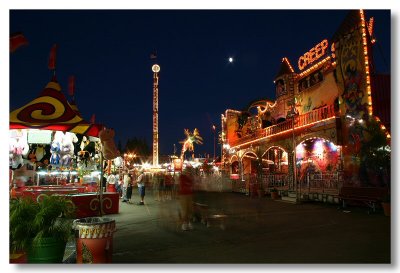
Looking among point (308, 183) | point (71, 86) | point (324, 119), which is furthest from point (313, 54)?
point (71, 86)

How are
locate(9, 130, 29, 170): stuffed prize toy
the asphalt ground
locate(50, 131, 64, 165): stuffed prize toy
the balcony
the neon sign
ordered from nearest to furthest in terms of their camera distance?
the asphalt ground, locate(9, 130, 29, 170): stuffed prize toy, locate(50, 131, 64, 165): stuffed prize toy, the balcony, the neon sign

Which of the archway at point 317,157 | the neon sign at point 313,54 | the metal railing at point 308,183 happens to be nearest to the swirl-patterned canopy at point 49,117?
the metal railing at point 308,183

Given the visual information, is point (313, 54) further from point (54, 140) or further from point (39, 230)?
point (39, 230)

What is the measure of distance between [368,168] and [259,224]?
7.24 m

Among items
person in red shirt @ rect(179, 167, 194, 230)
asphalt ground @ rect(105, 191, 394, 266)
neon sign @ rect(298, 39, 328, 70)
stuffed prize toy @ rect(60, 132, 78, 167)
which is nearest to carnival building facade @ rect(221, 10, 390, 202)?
neon sign @ rect(298, 39, 328, 70)

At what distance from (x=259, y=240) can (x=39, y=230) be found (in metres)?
5.03

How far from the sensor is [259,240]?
29.3ft

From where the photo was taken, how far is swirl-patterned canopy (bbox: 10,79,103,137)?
477 inches

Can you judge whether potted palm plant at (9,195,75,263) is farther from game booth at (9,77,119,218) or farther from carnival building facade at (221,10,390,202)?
carnival building facade at (221,10,390,202)

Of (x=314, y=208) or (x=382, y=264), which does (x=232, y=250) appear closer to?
(x=382, y=264)

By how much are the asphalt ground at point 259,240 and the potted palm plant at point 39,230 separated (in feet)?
3.91

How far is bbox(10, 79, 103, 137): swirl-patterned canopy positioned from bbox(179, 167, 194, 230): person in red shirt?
4.19m

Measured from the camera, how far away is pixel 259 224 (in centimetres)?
1148

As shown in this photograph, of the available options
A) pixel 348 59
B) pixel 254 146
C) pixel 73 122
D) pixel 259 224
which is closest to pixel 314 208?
pixel 259 224
